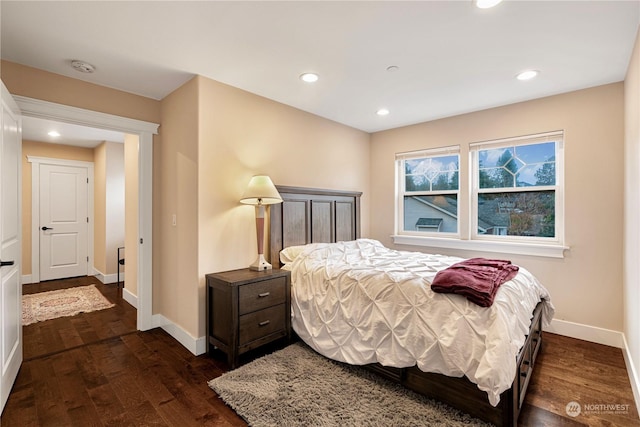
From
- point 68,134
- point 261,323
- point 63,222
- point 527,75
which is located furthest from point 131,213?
point 527,75

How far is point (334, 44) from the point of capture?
229 cm

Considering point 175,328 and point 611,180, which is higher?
point 611,180

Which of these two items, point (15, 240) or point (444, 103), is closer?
point (15, 240)

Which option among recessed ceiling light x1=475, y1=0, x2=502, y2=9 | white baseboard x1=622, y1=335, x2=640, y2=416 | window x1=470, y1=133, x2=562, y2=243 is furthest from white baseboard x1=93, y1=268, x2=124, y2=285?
white baseboard x1=622, y1=335, x2=640, y2=416

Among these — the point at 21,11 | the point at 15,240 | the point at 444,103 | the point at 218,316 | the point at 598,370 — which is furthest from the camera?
the point at 444,103

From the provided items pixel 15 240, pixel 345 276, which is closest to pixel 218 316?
pixel 345 276

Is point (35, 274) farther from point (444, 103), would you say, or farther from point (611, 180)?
point (611, 180)

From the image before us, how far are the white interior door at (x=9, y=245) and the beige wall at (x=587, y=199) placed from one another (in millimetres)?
4525

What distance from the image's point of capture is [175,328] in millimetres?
3111

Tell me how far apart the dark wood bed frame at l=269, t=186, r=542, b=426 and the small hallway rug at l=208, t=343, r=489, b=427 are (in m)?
0.08

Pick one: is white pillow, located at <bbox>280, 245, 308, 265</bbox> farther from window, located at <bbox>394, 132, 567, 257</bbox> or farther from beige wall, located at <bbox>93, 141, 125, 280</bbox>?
beige wall, located at <bbox>93, 141, 125, 280</bbox>

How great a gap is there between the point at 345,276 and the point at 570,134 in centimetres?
279

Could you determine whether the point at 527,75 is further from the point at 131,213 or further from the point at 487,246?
the point at 131,213

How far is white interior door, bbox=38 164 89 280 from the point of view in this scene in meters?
5.46
